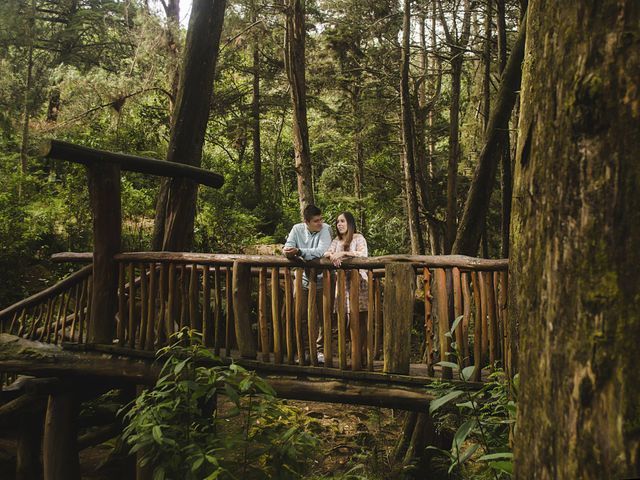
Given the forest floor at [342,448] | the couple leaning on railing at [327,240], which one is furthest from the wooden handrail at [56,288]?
the couple leaning on railing at [327,240]

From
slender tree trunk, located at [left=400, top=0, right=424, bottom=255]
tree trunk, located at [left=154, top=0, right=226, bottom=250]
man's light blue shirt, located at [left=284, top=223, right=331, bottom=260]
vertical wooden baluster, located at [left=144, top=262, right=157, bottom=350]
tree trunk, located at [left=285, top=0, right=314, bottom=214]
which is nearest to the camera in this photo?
man's light blue shirt, located at [left=284, top=223, right=331, bottom=260]

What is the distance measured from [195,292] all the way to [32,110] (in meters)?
15.5

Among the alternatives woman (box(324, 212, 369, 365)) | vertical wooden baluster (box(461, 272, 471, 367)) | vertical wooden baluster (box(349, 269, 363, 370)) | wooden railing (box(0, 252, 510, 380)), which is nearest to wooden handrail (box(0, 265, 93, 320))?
wooden railing (box(0, 252, 510, 380))

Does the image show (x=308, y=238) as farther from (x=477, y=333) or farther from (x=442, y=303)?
(x=477, y=333)

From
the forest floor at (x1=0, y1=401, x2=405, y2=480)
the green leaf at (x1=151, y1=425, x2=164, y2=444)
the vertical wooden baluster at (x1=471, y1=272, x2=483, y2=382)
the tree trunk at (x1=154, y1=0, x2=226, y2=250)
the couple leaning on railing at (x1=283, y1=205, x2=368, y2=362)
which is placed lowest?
the forest floor at (x1=0, y1=401, x2=405, y2=480)

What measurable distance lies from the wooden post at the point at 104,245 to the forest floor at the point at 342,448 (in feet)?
9.72

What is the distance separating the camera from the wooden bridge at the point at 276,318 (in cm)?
454

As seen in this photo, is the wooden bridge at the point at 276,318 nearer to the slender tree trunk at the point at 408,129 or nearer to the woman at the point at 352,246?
the woman at the point at 352,246

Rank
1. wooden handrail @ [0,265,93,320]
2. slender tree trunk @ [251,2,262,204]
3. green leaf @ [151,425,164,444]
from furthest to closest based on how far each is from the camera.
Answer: slender tree trunk @ [251,2,262,204]
wooden handrail @ [0,265,93,320]
green leaf @ [151,425,164,444]

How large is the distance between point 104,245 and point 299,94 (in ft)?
16.8

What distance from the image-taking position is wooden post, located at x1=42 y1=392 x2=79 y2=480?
6.38 metres

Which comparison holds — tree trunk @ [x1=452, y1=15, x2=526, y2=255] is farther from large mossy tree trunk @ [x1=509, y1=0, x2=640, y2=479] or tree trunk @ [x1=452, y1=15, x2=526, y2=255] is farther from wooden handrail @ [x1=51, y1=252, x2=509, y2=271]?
large mossy tree trunk @ [x1=509, y1=0, x2=640, y2=479]

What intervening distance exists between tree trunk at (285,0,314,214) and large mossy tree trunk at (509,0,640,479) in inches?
306

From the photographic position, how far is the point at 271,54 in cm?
2022
